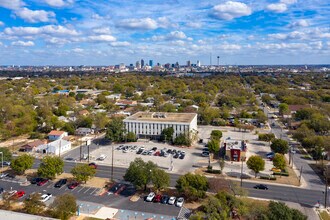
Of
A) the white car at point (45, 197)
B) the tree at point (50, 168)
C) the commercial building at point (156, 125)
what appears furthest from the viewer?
the commercial building at point (156, 125)

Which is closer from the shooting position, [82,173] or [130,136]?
[82,173]

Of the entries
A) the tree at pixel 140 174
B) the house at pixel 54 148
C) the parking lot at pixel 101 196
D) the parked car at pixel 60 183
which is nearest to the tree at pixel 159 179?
the tree at pixel 140 174

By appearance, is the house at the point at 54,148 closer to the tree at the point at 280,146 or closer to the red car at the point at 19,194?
the red car at the point at 19,194

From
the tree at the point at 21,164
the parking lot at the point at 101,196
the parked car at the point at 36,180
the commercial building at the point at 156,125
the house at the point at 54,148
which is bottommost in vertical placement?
the parking lot at the point at 101,196

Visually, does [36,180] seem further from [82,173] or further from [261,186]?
[261,186]

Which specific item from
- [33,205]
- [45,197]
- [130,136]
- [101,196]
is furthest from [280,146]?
[33,205]

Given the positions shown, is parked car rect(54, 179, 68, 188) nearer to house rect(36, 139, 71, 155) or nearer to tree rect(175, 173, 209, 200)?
house rect(36, 139, 71, 155)

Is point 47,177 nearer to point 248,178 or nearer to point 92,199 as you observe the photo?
point 92,199

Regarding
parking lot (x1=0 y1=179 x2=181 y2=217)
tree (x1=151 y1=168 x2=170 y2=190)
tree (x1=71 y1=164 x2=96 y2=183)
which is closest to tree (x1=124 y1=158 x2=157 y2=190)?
tree (x1=151 y1=168 x2=170 y2=190)
